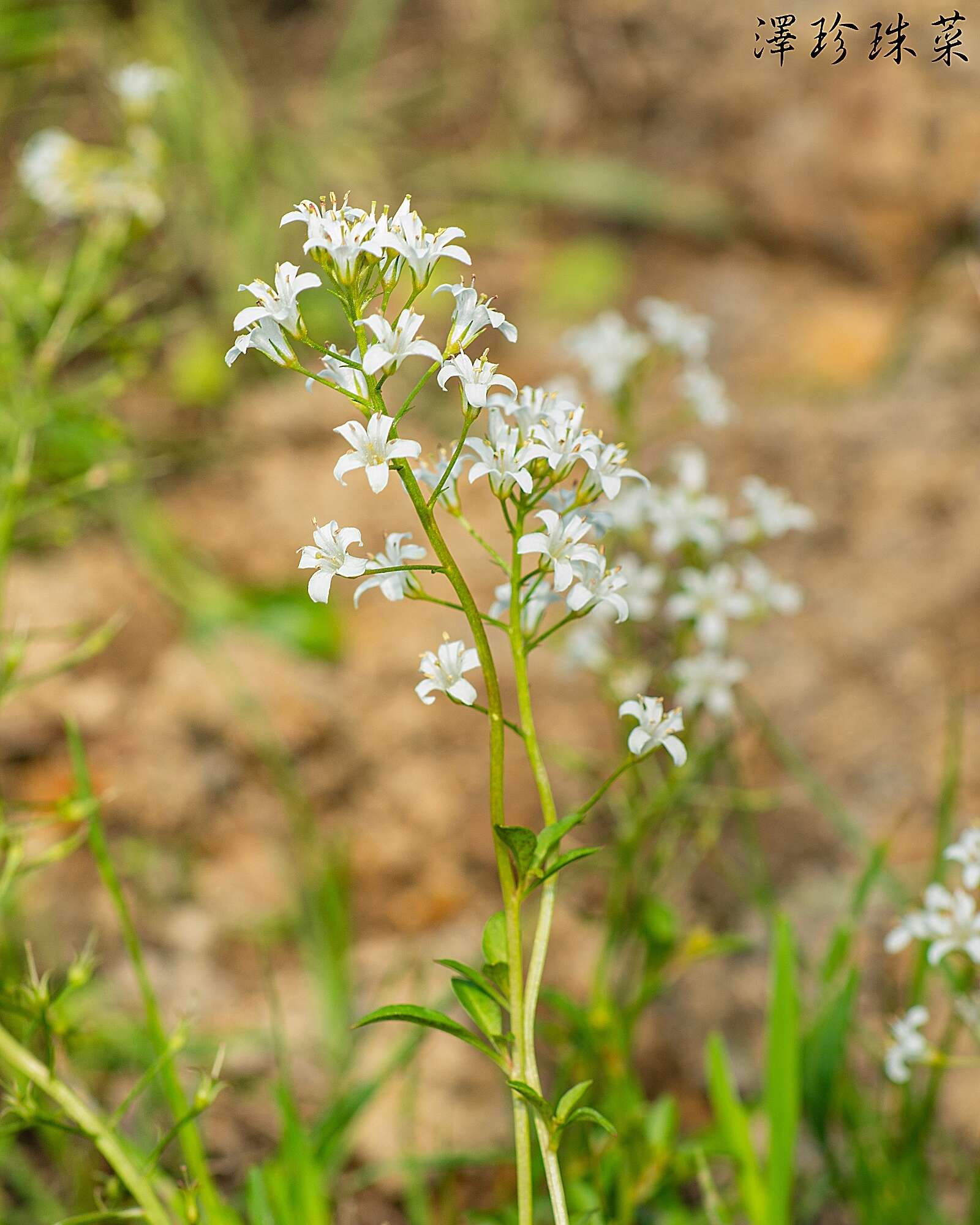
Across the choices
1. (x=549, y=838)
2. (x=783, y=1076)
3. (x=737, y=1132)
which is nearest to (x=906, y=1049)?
(x=783, y=1076)

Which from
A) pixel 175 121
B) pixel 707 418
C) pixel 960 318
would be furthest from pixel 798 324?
pixel 175 121

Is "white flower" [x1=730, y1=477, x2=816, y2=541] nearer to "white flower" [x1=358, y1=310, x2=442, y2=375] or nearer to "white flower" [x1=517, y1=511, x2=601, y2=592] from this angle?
"white flower" [x1=517, y1=511, x2=601, y2=592]

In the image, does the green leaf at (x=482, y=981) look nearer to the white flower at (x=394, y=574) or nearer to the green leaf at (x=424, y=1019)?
the green leaf at (x=424, y=1019)

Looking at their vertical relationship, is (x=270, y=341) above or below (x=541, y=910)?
above

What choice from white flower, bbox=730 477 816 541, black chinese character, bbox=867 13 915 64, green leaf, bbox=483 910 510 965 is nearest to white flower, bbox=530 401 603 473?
green leaf, bbox=483 910 510 965

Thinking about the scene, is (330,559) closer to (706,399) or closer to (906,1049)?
(906,1049)

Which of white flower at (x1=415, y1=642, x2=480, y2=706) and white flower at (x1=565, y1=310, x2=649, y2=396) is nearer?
white flower at (x1=415, y1=642, x2=480, y2=706)
